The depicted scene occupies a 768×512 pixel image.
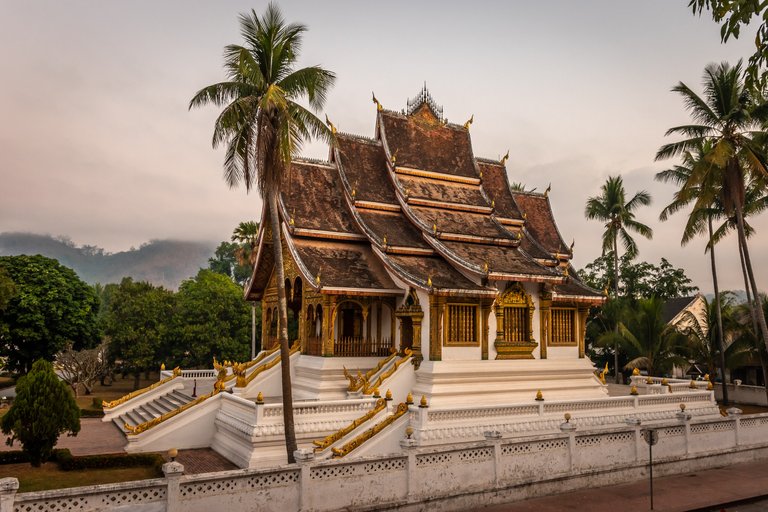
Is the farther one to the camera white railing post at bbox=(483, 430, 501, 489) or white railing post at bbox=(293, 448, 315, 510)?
white railing post at bbox=(483, 430, 501, 489)

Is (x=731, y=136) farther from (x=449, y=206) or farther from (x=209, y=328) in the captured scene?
(x=209, y=328)

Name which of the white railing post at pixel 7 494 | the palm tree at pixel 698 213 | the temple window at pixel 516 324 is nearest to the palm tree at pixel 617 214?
the palm tree at pixel 698 213

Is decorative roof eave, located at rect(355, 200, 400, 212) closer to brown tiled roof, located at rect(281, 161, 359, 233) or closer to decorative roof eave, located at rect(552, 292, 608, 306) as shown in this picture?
brown tiled roof, located at rect(281, 161, 359, 233)

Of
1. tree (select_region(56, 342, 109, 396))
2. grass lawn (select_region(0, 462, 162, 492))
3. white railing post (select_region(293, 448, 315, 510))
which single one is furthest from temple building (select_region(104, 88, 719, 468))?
tree (select_region(56, 342, 109, 396))

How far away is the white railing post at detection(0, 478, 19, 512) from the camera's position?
8133 millimetres

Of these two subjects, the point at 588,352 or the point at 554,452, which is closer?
the point at 554,452

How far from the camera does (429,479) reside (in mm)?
11594

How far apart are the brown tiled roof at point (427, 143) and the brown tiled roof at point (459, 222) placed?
1985 millimetres

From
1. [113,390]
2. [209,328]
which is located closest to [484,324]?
[209,328]

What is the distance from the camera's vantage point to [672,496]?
13.1 metres

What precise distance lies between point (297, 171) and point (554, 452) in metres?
13.8

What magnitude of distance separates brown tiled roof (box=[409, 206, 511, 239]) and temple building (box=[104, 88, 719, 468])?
0.27ft

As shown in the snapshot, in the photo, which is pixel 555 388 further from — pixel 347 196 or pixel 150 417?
pixel 150 417

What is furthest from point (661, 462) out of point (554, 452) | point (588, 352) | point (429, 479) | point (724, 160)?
point (588, 352)
